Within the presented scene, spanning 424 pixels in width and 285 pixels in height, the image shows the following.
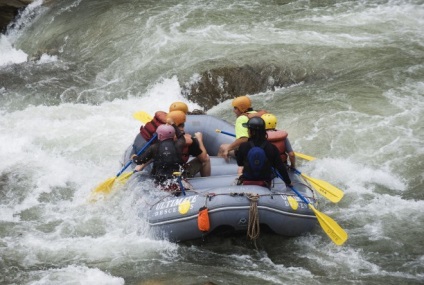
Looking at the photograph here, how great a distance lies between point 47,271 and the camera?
219 inches

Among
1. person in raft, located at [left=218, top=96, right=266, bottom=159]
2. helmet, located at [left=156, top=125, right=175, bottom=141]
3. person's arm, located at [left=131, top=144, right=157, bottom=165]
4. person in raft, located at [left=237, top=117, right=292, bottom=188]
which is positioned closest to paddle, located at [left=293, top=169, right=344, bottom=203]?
person in raft, located at [left=237, top=117, right=292, bottom=188]

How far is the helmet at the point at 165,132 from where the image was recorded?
6.29 metres

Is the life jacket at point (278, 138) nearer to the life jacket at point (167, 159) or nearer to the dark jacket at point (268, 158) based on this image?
the dark jacket at point (268, 158)

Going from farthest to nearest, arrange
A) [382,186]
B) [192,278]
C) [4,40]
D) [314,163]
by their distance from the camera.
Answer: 1. [4,40]
2. [314,163]
3. [382,186]
4. [192,278]

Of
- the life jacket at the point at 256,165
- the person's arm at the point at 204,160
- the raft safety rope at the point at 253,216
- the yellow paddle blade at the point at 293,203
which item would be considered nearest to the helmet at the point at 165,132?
the person's arm at the point at 204,160

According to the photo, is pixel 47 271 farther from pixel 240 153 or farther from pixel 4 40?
pixel 4 40

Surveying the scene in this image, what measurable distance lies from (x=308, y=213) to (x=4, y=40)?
10712mm

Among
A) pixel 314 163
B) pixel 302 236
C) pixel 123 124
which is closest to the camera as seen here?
pixel 302 236

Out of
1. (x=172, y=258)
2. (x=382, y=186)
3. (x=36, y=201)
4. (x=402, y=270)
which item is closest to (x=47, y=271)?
(x=172, y=258)

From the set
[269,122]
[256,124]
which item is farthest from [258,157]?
[269,122]

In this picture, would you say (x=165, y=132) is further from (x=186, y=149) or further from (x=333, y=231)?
(x=333, y=231)

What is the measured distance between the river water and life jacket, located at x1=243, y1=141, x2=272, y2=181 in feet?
2.02

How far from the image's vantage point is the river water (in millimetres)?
5742

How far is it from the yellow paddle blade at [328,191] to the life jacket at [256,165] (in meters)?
0.73
